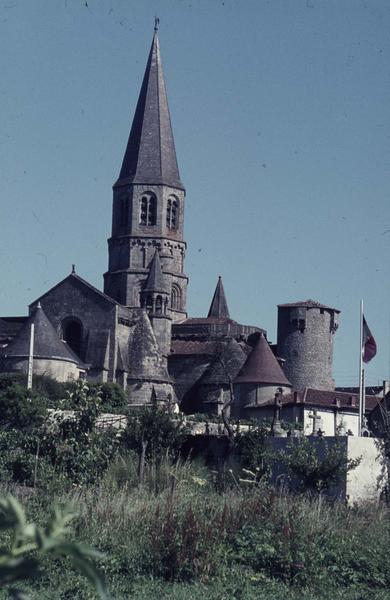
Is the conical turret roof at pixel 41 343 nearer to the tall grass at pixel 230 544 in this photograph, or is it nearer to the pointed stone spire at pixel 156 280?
the pointed stone spire at pixel 156 280

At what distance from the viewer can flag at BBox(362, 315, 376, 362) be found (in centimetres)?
3581

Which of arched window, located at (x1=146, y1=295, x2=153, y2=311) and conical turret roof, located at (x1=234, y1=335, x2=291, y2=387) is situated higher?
arched window, located at (x1=146, y1=295, x2=153, y2=311)

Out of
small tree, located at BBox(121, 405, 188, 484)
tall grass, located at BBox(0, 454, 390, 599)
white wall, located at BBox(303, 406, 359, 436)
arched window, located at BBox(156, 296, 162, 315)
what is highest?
arched window, located at BBox(156, 296, 162, 315)

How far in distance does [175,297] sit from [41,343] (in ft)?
59.4

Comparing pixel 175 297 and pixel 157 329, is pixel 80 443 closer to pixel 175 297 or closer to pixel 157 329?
pixel 157 329

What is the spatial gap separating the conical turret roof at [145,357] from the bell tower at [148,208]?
27.6 feet

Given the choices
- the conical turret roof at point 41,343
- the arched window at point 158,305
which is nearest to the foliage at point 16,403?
the conical turret roof at point 41,343

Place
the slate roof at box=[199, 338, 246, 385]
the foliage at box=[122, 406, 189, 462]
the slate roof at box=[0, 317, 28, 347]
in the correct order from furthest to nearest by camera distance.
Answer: the slate roof at box=[0, 317, 28, 347] < the slate roof at box=[199, 338, 246, 385] < the foliage at box=[122, 406, 189, 462]

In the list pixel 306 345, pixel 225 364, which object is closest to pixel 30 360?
pixel 225 364

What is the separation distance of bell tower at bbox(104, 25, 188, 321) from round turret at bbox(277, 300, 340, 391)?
903 centimetres

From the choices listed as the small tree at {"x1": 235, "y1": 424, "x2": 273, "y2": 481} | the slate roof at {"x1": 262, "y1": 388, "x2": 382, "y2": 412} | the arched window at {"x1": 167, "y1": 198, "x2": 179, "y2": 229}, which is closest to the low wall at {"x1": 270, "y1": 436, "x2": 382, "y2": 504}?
the small tree at {"x1": 235, "y1": 424, "x2": 273, "y2": 481}

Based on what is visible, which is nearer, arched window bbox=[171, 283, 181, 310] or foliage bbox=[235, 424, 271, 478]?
foliage bbox=[235, 424, 271, 478]

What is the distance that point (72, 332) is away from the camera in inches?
2596

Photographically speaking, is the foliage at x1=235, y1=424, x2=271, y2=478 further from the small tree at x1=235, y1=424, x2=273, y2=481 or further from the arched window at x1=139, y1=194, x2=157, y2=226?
the arched window at x1=139, y1=194, x2=157, y2=226
